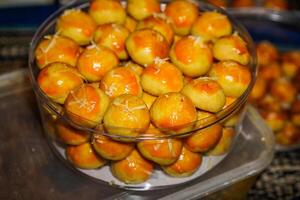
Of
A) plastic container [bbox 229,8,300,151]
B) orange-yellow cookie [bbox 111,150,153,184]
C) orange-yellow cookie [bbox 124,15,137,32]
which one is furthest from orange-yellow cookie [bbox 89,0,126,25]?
plastic container [bbox 229,8,300,151]

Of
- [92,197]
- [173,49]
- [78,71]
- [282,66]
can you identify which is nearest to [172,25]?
[173,49]

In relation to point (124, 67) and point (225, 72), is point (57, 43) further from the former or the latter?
point (225, 72)

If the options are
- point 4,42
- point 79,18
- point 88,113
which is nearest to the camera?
point 88,113

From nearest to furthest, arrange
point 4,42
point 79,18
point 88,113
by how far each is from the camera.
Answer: point 88,113, point 79,18, point 4,42

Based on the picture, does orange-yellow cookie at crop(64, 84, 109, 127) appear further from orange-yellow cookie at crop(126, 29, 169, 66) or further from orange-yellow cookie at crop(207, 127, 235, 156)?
orange-yellow cookie at crop(207, 127, 235, 156)

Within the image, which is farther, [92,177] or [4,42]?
[4,42]

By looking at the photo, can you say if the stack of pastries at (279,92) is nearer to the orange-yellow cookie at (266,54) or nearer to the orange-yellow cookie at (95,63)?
the orange-yellow cookie at (266,54)

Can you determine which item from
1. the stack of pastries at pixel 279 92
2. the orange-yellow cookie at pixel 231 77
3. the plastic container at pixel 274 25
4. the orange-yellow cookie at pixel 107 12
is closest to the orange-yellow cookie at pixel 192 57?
the orange-yellow cookie at pixel 231 77
